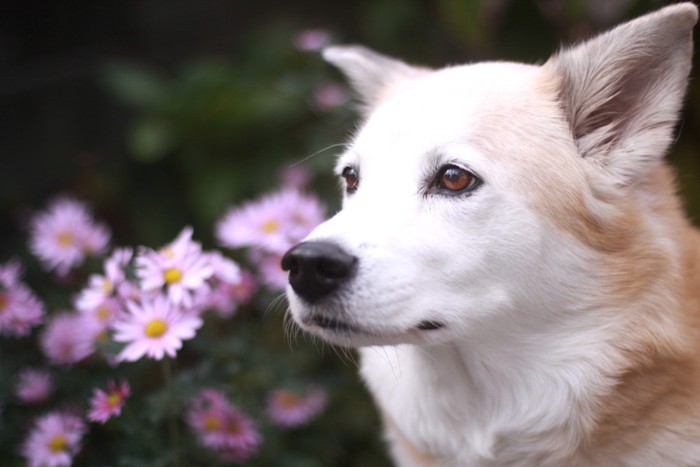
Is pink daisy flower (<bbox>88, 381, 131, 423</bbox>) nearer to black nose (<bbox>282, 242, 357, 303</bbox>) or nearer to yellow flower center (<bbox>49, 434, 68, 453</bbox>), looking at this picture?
yellow flower center (<bbox>49, 434, 68, 453</bbox>)

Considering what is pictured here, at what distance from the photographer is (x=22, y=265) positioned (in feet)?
12.6

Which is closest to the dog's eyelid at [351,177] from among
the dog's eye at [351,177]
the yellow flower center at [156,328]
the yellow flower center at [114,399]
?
the dog's eye at [351,177]

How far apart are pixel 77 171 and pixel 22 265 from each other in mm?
1203

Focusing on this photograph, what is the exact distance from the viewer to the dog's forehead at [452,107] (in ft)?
7.08

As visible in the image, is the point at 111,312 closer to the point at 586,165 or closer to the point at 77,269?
the point at 77,269

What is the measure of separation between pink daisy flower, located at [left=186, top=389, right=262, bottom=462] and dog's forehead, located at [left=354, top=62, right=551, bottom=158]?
1081mm

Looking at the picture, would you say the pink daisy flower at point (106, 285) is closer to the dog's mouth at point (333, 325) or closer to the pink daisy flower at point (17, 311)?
the pink daisy flower at point (17, 311)

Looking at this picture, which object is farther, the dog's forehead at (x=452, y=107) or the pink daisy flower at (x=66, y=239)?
the pink daisy flower at (x=66, y=239)

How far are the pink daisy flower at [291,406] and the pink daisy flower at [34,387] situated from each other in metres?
0.87

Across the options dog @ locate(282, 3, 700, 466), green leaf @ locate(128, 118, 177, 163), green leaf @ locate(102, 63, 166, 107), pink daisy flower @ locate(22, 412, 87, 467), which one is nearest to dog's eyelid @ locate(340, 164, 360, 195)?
dog @ locate(282, 3, 700, 466)

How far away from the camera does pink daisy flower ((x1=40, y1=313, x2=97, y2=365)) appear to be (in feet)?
9.43

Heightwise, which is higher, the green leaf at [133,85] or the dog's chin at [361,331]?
the dog's chin at [361,331]

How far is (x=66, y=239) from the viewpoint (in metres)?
3.11

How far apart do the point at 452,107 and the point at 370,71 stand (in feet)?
2.24
